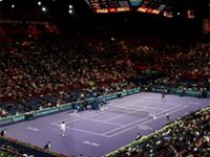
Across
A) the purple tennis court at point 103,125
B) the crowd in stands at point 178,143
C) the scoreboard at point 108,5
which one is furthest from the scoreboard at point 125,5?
the crowd in stands at point 178,143

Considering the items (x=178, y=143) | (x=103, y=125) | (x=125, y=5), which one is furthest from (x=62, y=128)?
(x=125, y=5)

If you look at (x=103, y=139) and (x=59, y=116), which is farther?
(x=59, y=116)

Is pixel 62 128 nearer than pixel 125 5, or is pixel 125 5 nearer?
pixel 62 128

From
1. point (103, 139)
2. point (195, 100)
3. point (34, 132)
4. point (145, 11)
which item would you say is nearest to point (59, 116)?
point (34, 132)

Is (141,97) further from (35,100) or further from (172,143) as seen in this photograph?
(172,143)

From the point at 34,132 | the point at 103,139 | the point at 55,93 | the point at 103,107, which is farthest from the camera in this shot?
the point at 55,93

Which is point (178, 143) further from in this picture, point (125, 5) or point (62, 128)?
point (125, 5)
